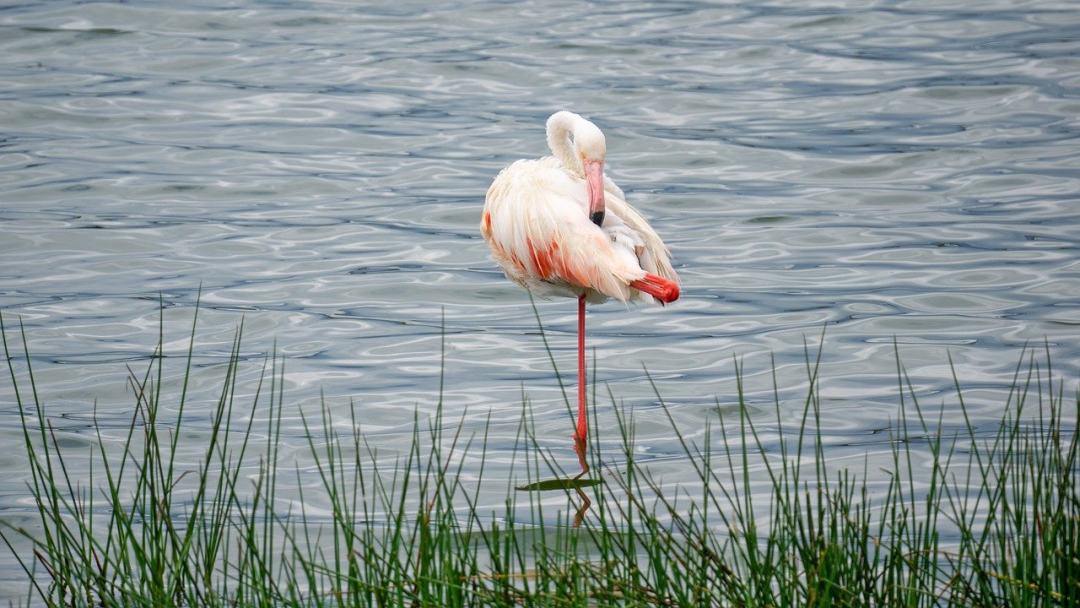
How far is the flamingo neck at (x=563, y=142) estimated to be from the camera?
6227mm

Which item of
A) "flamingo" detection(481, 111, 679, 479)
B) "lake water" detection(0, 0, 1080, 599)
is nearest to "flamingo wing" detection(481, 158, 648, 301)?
"flamingo" detection(481, 111, 679, 479)

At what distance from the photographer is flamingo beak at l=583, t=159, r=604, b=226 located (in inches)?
228

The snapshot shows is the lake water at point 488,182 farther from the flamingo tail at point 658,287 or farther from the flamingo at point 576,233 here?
the flamingo tail at point 658,287

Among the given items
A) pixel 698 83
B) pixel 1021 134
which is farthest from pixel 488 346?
pixel 698 83

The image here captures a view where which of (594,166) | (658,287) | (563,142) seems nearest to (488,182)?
(563,142)

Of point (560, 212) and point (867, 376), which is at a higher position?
point (560, 212)

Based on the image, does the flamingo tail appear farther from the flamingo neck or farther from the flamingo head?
the flamingo neck

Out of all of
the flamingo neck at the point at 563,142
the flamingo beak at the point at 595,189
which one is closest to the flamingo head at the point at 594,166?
the flamingo beak at the point at 595,189

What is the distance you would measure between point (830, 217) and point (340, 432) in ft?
14.7

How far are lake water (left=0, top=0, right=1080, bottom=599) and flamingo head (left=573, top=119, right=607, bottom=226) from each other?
916 millimetres

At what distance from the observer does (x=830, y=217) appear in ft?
32.8

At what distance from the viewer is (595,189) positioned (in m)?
5.81

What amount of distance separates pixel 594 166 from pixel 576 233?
0.26m

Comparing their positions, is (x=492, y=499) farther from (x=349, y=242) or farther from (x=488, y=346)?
(x=349, y=242)
